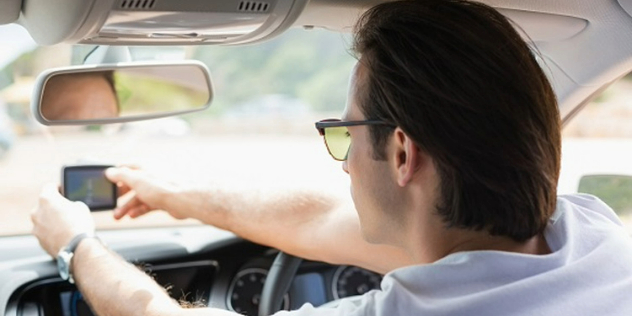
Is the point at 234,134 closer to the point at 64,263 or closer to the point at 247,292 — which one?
the point at 247,292

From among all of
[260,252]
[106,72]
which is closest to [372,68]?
[106,72]

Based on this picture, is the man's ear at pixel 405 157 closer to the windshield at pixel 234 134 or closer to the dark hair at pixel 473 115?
the dark hair at pixel 473 115

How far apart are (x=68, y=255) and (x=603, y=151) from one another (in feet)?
15.2

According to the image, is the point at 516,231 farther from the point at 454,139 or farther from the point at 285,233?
the point at 285,233

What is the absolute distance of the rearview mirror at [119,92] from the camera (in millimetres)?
2996

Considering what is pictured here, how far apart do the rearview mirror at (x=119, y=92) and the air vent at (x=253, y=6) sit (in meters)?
0.90

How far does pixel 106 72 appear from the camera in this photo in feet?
10.2

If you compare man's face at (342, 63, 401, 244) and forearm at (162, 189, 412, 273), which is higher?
man's face at (342, 63, 401, 244)

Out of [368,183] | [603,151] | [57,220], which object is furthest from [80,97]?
[603,151]

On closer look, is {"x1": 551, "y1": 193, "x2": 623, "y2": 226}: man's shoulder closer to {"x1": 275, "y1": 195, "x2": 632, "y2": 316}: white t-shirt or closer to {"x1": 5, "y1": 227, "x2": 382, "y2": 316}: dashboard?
{"x1": 275, "y1": 195, "x2": 632, "y2": 316}: white t-shirt

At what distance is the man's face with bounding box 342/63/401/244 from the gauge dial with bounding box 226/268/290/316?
4.94 feet

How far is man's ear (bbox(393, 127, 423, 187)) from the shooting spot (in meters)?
2.10

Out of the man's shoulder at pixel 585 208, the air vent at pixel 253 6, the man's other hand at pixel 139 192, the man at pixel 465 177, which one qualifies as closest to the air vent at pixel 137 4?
the air vent at pixel 253 6

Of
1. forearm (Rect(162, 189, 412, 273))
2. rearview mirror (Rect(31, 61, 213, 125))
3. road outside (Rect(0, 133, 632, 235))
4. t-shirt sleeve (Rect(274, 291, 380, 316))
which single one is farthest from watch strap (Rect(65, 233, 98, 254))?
t-shirt sleeve (Rect(274, 291, 380, 316))
